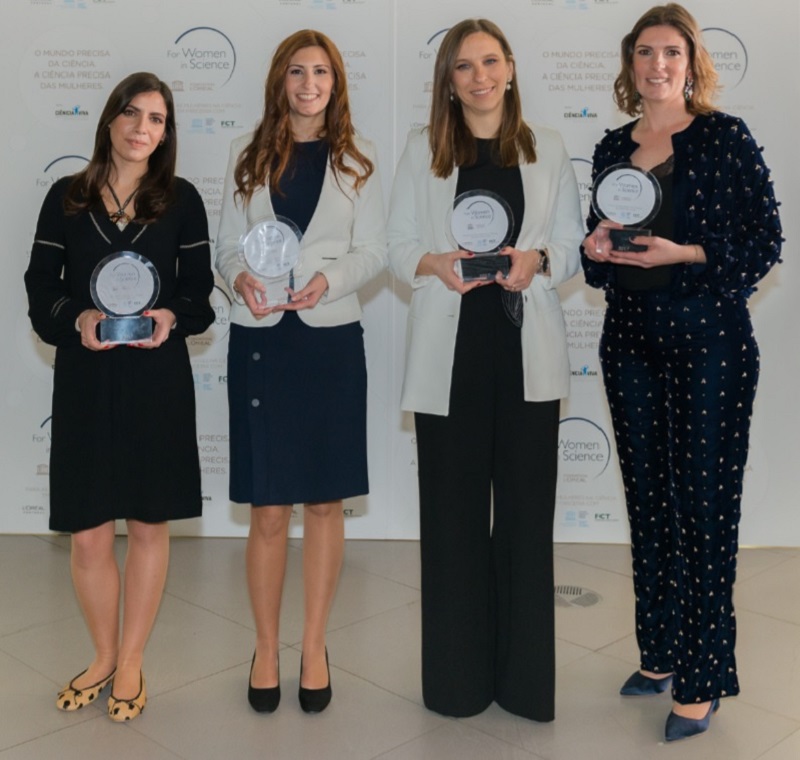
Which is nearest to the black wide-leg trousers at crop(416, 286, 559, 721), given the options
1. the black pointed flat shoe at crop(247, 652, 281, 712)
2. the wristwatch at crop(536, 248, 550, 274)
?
the wristwatch at crop(536, 248, 550, 274)

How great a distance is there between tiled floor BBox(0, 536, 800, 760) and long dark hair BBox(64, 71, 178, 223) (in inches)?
58.3

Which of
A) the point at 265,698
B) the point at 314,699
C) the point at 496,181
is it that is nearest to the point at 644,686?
the point at 314,699

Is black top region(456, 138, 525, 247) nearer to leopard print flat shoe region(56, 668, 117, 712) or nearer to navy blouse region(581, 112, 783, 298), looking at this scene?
navy blouse region(581, 112, 783, 298)

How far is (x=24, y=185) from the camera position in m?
5.10

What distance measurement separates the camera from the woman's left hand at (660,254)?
289 cm

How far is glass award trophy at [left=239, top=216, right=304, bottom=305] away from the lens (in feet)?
10.2

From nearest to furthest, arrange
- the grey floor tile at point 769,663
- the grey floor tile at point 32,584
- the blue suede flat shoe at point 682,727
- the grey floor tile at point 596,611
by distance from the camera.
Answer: the blue suede flat shoe at point 682,727
the grey floor tile at point 769,663
the grey floor tile at point 596,611
the grey floor tile at point 32,584

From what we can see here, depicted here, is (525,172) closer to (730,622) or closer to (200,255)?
(200,255)

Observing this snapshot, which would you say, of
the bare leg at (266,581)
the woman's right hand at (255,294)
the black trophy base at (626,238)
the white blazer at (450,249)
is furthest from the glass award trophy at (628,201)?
the bare leg at (266,581)

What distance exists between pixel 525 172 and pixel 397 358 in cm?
215

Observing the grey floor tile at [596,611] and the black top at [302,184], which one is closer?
the black top at [302,184]

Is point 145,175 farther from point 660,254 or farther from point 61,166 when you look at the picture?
point 61,166

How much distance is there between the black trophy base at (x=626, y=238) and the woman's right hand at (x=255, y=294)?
0.96 meters

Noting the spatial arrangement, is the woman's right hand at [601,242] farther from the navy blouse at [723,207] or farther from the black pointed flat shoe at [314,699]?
the black pointed flat shoe at [314,699]
